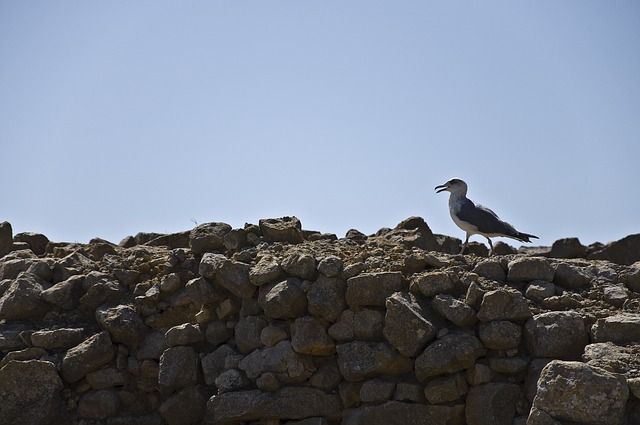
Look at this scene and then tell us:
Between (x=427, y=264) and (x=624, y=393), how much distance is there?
2856 millimetres

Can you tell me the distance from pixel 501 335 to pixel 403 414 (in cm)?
126

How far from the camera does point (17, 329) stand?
1013 cm

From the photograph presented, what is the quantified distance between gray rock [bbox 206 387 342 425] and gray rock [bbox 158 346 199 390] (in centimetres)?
66

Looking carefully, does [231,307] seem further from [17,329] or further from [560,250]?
[560,250]

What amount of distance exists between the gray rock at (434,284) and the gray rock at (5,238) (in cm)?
645

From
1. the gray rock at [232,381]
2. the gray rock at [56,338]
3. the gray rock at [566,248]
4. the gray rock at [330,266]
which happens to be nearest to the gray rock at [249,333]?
the gray rock at [232,381]

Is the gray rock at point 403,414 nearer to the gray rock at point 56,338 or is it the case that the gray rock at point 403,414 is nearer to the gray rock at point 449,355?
the gray rock at point 449,355

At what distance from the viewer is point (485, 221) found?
11266mm

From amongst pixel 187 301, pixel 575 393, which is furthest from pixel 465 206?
pixel 575 393

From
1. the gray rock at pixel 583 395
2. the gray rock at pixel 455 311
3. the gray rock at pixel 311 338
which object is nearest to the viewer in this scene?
the gray rock at pixel 583 395

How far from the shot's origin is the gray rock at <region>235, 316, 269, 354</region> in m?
9.50

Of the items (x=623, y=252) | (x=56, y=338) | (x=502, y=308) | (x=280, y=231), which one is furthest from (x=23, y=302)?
(x=623, y=252)

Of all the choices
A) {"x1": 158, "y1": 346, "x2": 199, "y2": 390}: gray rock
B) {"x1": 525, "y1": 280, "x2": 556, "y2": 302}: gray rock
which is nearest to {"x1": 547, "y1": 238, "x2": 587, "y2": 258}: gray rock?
{"x1": 525, "y1": 280, "x2": 556, "y2": 302}: gray rock

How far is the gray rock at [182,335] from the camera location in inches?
385
